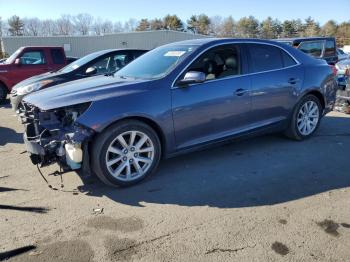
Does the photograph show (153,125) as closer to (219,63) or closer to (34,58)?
(219,63)

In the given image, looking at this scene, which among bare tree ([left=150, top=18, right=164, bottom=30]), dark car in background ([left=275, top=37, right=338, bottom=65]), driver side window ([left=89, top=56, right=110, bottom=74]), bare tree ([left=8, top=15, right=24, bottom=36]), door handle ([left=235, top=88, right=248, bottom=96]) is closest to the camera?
door handle ([left=235, top=88, right=248, bottom=96])

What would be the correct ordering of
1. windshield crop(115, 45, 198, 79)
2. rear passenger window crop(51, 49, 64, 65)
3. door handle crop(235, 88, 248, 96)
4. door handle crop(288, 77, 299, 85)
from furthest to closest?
rear passenger window crop(51, 49, 64, 65) → door handle crop(288, 77, 299, 85) → door handle crop(235, 88, 248, 96) → windshield crop(115, 45, 198, 79)

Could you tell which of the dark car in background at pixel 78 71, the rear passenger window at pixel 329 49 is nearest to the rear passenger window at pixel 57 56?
the dark car in background at pixel 78 71

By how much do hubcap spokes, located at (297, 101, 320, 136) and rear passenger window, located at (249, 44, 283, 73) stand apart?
897 millimetres

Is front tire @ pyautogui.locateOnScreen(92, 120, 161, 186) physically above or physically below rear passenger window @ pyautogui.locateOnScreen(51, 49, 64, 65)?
below

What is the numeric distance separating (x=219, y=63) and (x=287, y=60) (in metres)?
1.35

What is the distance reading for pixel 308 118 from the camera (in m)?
5.97

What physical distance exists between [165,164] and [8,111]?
6985 millimetres

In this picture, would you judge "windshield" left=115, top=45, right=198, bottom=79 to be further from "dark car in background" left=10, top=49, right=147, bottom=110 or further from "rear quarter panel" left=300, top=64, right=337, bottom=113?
"dark car in background" left=10, top=49, right=147, bottom=110

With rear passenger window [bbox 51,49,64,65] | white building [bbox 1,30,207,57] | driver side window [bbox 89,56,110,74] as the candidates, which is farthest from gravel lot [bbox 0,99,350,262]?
white building [bbox 1,30,207,57]

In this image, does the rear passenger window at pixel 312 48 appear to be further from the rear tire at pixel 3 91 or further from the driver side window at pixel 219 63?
the rear tire at pixel 3 91

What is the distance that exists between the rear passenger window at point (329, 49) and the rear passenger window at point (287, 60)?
9178 millimetres

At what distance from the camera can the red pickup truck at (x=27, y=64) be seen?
11.8 metres

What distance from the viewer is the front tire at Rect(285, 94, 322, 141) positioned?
5.76 metres
